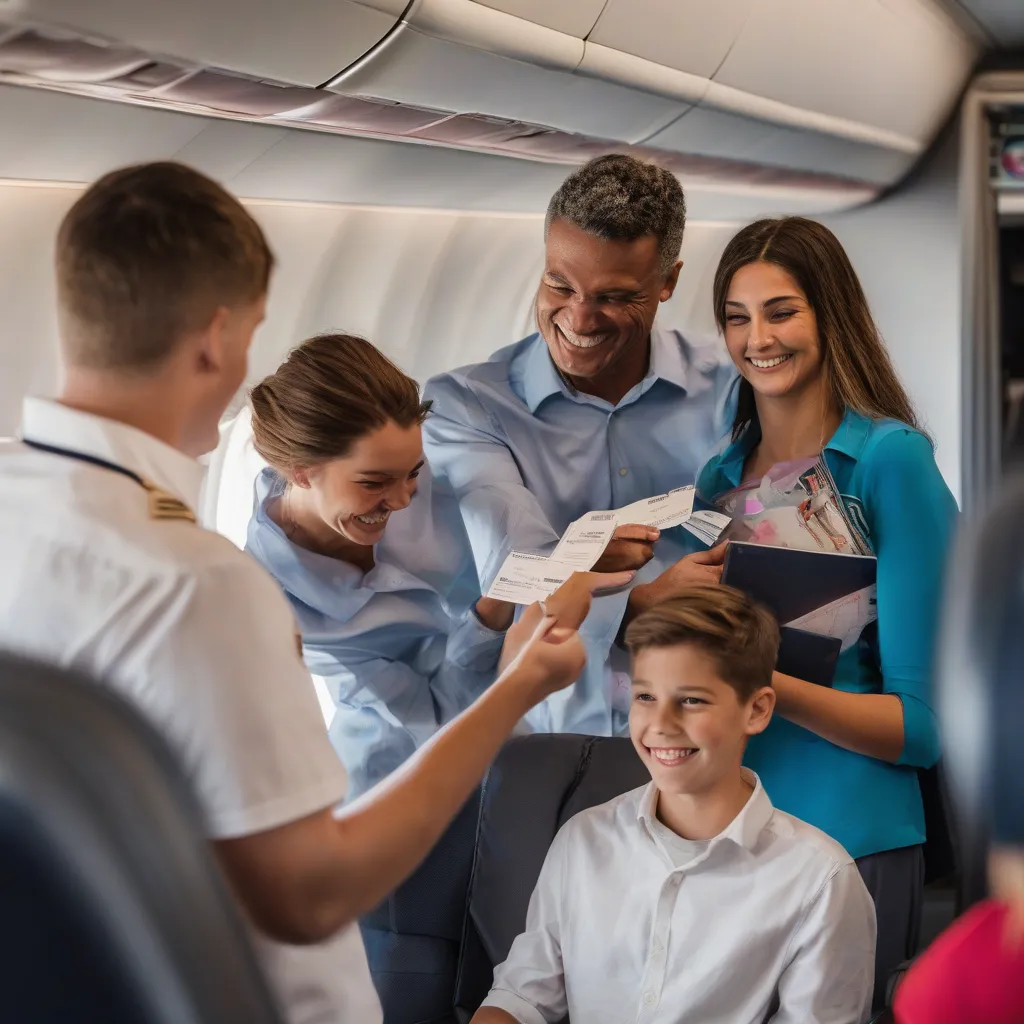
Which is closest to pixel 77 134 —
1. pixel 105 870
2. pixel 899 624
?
pixel 899 624

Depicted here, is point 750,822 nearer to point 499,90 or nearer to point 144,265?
point 144,265

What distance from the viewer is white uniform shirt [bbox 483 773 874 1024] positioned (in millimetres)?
2199

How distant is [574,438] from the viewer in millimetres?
3018

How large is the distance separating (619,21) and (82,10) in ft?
5.40

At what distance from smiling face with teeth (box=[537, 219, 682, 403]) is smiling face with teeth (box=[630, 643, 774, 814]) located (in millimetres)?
751

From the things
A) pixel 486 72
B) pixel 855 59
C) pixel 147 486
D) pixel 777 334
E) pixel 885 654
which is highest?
pixel 855 59

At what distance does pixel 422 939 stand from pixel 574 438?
1.15 meters

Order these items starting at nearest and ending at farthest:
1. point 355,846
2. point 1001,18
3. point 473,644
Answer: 1. point 355,846
2. point 473,644
3. point 1001,18

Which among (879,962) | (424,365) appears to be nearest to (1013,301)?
(424,365)

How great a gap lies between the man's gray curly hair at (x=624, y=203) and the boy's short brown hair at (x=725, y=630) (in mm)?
813

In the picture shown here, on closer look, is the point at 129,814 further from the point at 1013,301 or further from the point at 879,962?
the point at 1013,301

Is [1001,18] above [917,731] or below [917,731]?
above

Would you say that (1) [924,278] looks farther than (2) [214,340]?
Yes

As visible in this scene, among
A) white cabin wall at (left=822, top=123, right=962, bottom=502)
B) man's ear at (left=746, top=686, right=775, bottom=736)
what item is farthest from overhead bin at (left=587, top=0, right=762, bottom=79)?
white cabin wall at (left=822, top=123, right=962, bottom=502)
